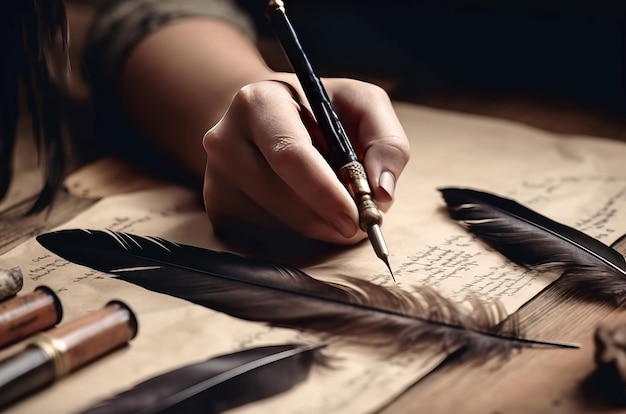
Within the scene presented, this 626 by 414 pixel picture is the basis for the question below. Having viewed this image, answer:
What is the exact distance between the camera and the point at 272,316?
74cm

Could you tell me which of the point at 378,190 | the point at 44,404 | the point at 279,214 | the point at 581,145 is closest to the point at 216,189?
the point at 279,214

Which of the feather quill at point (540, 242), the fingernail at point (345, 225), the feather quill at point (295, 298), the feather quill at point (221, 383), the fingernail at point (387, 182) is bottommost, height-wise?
the feather quill at point (221, 383)

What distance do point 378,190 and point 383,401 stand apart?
261 millimetres

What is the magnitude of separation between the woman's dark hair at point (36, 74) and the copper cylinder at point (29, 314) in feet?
0.98

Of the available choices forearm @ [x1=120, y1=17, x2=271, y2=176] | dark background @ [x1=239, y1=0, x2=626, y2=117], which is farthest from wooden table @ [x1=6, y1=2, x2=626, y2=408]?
dark background @ [x1=239, y1=0, x2=626, y2=117]

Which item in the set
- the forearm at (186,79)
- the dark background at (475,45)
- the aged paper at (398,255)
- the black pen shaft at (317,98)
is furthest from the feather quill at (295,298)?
the dark background at (475,45)

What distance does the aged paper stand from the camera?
655mm

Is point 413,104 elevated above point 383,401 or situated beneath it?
elevated above

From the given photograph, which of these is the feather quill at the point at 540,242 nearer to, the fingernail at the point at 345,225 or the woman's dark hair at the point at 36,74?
the fingernail at the point at 345,225

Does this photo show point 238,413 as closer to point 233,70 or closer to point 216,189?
point 216,189

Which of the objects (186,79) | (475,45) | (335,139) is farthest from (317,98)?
(475,45)

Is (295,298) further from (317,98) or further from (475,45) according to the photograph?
(475,45)

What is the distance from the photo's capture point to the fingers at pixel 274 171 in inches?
32.4

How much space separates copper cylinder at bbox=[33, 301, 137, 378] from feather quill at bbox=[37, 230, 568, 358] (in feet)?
0.28
